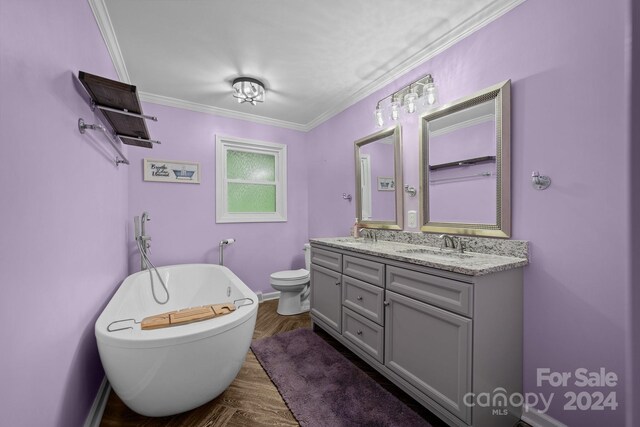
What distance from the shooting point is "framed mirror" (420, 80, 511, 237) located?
1.56 metres

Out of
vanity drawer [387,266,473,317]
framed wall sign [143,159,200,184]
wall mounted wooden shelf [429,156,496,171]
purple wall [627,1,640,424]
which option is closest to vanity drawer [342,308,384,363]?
vanity drawer [387,266,473,317]

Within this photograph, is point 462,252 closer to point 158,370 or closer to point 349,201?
point 349,201

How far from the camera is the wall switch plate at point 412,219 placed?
215 cm

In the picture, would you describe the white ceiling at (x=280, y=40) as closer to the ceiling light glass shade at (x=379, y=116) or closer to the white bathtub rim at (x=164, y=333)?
the ceiling light glass shade at (x=379, y=116)

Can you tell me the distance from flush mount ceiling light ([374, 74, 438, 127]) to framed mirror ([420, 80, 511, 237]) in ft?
0.36

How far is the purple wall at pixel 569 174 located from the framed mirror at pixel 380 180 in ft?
2.77

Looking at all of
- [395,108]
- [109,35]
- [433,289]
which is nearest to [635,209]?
[433,289]

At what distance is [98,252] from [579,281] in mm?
2649

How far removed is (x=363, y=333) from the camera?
1848 mm

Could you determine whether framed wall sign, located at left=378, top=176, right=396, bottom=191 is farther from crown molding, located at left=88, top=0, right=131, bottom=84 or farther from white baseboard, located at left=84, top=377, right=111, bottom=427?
white baseboard, located at left=84, top=377, right=111, bottom=427

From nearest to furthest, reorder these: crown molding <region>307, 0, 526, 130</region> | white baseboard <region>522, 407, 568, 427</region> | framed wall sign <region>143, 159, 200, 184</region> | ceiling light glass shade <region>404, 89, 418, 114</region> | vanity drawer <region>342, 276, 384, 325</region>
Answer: white baseboard <region>522, 407, 568, 427</region>, crown molding <region>307, 0, 526, 130</region>, vanity drawer <region>342, 276, 384, 325</region>, ceiling light glass shade <region>404, 89, 418, 114</region>, framed wall sign <region>143, 159, 200, 184</region>

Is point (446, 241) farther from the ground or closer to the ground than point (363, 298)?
farther from the ground

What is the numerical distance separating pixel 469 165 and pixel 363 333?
1.37 meters

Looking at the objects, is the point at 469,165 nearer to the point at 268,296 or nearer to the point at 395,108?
the point at 395,108
